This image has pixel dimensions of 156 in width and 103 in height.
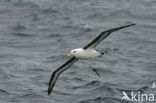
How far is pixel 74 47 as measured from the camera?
75.6 ft

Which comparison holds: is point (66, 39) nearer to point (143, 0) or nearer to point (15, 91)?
point (15, 91)

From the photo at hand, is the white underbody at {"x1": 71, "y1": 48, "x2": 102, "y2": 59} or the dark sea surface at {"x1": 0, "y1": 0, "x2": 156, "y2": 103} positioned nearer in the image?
the white underbody at {"x1": 71, "y1": 48, "x2": 102, "y2": 59}

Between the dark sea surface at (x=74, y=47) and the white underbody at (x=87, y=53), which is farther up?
the white underbody at (x=87, y=53)

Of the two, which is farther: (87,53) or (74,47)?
(74,47)

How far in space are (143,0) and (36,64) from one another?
15171 millimetres

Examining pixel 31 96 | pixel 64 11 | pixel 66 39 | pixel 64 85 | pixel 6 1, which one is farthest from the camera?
pixel 6 1

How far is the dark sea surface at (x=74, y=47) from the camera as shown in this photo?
16.9 metres

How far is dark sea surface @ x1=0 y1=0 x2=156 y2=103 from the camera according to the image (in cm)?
1689

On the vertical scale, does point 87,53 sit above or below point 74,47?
above

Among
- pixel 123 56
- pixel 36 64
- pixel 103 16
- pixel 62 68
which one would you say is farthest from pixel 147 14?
pixel 62 68

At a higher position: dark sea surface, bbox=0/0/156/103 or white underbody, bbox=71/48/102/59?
white underbody, bbox=71/48/102/59

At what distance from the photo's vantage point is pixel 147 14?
28703mm

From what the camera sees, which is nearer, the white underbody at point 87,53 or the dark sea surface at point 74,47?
the white underbody at point 87,53

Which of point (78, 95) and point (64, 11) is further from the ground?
point (78, 95)
